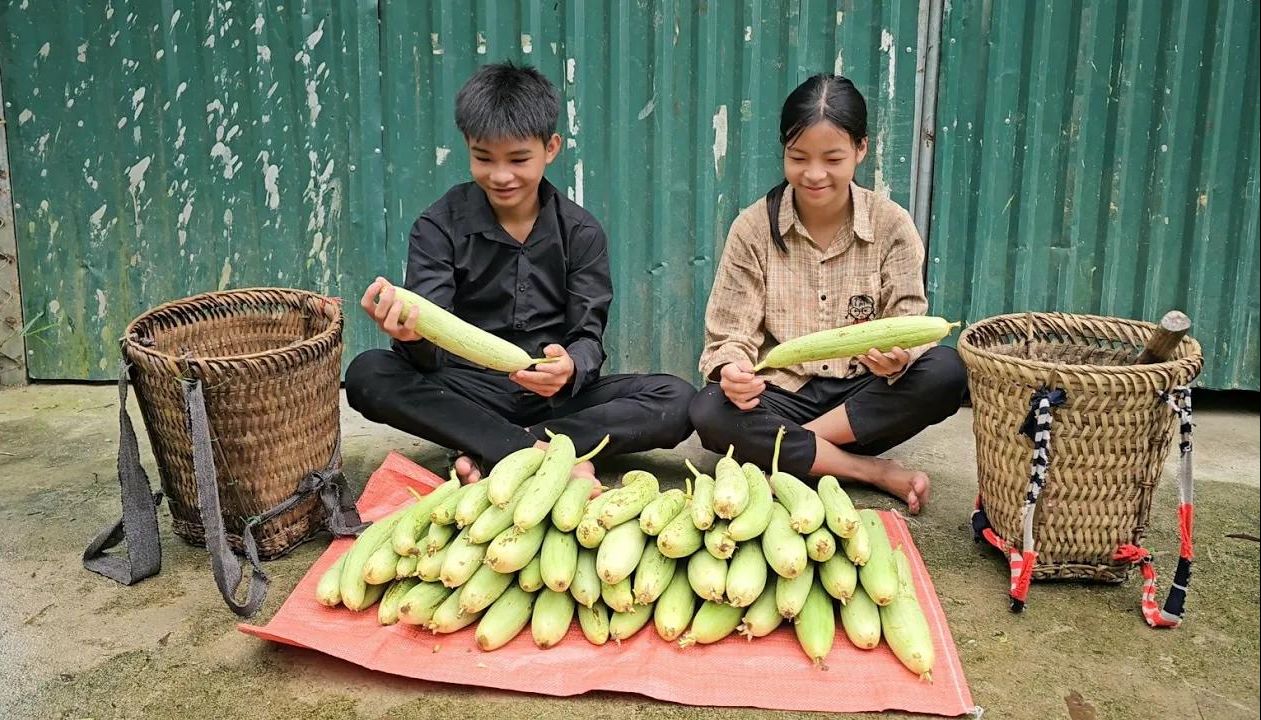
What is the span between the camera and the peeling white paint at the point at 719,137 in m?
4.31

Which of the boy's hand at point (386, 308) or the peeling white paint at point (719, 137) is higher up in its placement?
the peeling white paint at point (719, 137)

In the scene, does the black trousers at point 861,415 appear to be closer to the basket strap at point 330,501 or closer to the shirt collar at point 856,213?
the shirt collar at point 856,213

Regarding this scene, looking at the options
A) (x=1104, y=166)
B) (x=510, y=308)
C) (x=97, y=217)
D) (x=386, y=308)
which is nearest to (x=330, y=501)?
(x=386, y=308)

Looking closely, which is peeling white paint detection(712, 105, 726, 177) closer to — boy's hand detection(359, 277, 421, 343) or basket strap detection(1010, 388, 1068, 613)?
boy's hand detection(359, 277, 421, 343)

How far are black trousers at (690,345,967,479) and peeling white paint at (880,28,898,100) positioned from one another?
4.40ft

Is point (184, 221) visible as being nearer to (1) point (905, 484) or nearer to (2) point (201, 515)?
(2) point (201, 515)

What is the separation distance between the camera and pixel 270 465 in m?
3.03

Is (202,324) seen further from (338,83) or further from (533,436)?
(338,83)

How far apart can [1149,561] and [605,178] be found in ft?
8.69

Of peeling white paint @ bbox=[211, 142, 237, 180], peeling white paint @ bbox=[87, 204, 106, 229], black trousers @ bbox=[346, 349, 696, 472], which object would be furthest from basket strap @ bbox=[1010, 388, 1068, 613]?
peeling white paint @ bbox=[87, 204, 106, 229]

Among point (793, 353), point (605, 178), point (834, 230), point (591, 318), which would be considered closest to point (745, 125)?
point (605, 178)

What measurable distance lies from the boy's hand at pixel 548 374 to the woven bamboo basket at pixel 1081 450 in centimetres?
123

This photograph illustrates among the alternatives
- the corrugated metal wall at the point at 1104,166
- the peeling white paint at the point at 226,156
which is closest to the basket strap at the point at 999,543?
the corrugated metal wall at the point at 1104,166

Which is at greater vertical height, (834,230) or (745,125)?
(745,125)
